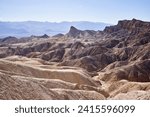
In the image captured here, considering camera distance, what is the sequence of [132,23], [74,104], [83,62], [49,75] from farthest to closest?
[132,23]
[83,62]
[49,75]
[74,104]

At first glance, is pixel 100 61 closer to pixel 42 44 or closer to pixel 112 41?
pixel 112 41

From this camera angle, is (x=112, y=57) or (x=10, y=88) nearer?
(x=10, y=88)

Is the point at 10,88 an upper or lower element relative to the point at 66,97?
upper

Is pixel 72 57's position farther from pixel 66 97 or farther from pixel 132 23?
pixel 66 97

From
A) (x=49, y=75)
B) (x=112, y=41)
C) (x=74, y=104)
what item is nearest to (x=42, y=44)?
(x=112, y=41)

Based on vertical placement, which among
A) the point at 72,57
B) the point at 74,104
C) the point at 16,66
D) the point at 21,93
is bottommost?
the point at 72,57

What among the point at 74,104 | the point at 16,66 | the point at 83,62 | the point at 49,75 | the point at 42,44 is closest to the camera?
the point at 74,104
